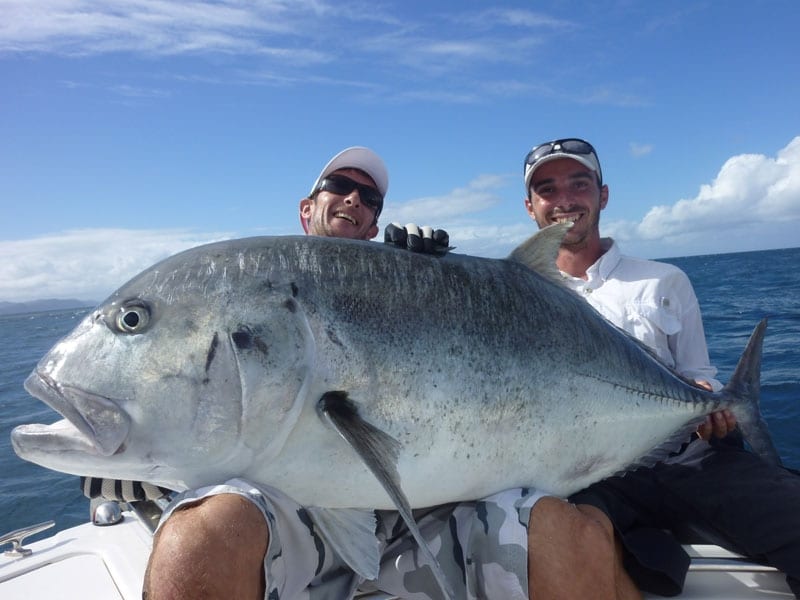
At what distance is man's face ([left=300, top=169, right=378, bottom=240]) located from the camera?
3729 mm

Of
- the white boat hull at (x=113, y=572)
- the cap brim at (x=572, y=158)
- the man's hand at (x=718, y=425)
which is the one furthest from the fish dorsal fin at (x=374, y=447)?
the cap brim at (x=572, y=158)

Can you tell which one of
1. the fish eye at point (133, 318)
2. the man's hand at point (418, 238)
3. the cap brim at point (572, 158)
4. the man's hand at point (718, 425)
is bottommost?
the man's hand at point (718, 425)

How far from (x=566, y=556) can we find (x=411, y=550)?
2.20 ft

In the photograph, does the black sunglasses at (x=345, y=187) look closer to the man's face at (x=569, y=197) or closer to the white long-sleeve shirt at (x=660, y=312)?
the man's face at (x=569, y=197)

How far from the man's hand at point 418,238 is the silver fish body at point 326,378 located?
94mm

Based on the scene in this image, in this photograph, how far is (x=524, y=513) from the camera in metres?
2.16

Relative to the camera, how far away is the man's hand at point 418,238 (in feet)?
7.98

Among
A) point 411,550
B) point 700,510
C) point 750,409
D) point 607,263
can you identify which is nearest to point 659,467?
point 700,510

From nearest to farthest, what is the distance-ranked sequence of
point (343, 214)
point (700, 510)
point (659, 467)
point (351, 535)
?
point (351, 535)
point (700, 510)
point (659, 467)
point (343, 214)

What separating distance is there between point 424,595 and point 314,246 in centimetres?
151

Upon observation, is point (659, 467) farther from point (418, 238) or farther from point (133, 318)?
point (133, 318)

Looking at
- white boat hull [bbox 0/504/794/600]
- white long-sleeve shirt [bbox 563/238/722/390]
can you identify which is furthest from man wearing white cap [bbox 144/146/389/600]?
white long-sleeve shirt [bbox 563/238/722/390]

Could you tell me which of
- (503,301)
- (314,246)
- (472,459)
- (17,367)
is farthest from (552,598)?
(17,367)

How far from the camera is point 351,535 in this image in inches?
83.0
